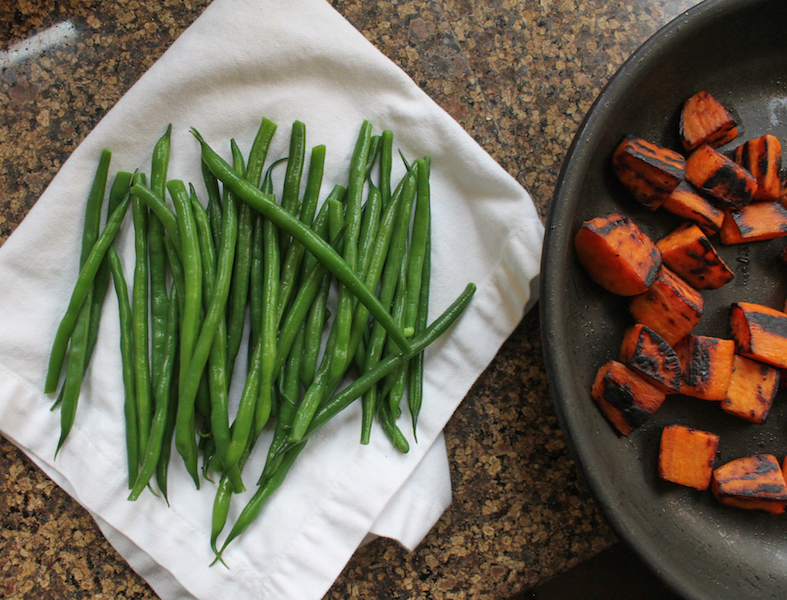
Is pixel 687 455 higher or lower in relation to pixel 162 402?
higher

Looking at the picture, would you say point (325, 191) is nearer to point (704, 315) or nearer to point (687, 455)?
point (704, 315)

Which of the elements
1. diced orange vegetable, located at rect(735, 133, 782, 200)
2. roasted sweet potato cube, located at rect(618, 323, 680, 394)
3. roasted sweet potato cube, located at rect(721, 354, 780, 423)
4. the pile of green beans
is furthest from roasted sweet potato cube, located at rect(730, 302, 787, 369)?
the pile of green beans

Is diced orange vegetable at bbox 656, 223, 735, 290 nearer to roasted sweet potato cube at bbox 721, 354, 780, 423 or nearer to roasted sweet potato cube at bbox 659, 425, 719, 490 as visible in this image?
roasted sweet potato cube at bbox 721, 354, 780, 423

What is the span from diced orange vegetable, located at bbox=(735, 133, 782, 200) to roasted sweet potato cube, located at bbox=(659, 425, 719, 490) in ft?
2.61

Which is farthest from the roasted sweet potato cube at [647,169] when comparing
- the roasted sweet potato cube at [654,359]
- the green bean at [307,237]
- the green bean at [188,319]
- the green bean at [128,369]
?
the green bean at [128,369]

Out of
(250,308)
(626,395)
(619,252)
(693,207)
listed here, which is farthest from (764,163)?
(250,308)

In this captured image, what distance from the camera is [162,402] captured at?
1.56 meters

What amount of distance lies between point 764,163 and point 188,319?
1.83 metres

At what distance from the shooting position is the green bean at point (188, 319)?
1513 millimetres

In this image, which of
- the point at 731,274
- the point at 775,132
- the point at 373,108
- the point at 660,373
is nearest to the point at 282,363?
the point at 373,108

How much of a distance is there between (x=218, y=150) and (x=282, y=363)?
72 centimetres

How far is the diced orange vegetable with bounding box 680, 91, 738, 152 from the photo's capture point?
1672 mm

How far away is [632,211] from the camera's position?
66.9 inches

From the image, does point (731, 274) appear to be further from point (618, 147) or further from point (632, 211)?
point (618, 147)
